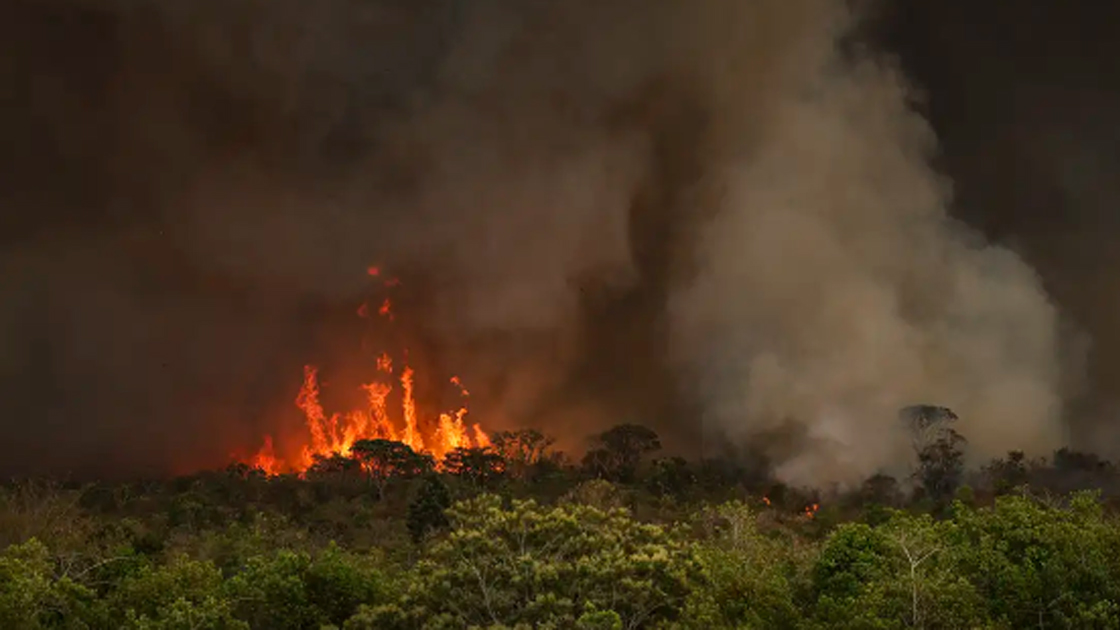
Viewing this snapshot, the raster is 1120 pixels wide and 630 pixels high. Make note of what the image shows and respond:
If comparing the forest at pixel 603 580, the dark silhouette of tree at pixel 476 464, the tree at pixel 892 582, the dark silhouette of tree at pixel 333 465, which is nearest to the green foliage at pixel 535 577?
the forest at pixel 603 580

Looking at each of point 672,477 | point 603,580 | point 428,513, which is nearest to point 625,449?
point 672,477

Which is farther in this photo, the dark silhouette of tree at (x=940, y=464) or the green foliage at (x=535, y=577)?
the dark silhouette of tree at (x=940, y=464)

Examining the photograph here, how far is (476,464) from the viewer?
15538cm

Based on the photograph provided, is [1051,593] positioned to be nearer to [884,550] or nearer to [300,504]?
[884,550]

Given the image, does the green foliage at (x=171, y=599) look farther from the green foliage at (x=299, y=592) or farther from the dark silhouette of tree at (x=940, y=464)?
the dark silhouette of tree at (x=940, y=464)

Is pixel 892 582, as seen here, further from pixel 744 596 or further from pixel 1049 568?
pixel 744 596

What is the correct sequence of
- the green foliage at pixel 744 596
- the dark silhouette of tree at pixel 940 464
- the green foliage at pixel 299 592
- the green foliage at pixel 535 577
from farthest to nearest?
the dark silhouette of tree at pixel 940 464, the green foliage at pixel 299 592, the green foliage at pixel 535 577, the green foliage at pixel 744 596

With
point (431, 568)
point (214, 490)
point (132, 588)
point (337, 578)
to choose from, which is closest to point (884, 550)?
point (431, 568)

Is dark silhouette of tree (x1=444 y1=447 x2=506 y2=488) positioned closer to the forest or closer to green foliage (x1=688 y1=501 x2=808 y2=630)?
the forest

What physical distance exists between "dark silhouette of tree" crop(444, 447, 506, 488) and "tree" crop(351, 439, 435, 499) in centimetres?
528

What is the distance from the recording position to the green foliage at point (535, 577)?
3159 cm

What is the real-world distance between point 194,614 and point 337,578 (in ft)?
18.1

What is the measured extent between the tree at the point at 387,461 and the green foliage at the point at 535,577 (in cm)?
11376

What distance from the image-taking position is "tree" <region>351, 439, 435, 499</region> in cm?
14750
